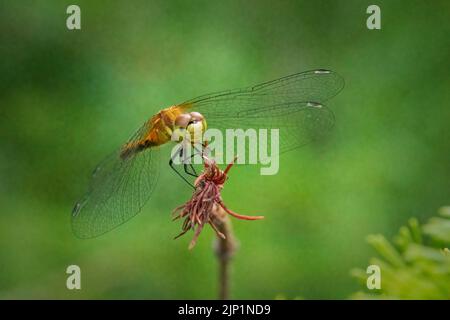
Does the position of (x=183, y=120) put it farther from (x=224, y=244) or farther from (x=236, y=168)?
(x=236, y=168)

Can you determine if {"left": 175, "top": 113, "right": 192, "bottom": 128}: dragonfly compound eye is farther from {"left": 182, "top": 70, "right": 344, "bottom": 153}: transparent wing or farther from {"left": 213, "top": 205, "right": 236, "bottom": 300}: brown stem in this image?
{"left": 213, "top": 205, "right": 236, "bottom": 300}: brown stem

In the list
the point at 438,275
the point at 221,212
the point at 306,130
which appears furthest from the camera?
the point at 306,130

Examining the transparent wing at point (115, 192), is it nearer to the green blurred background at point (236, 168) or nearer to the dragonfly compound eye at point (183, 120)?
the dragonfly compound eye at point (183, 120)

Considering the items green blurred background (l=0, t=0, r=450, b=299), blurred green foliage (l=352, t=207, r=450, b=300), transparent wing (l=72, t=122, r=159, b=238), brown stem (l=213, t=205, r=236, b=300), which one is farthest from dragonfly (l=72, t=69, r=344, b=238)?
blurred green foliage (l=352, t=207, r=450, b=300)

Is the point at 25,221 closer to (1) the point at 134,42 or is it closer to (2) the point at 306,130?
(1) the point at 134,42

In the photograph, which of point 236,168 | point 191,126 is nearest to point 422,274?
point 191,126

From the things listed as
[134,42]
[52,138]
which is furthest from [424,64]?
[52,138]
